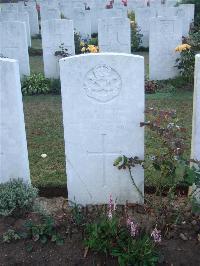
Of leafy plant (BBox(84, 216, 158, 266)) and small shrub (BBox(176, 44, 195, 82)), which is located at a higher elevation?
small shrub (BBox(176, 44, 195, 82))

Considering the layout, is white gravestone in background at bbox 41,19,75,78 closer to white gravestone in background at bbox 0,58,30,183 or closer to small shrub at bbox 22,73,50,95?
small shrub at bbox 22,73,50,95

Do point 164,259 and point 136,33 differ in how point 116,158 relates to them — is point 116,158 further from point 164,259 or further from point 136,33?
point 136,33

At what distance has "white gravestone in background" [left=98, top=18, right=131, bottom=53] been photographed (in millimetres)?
10188

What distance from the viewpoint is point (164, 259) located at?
12.3 ft

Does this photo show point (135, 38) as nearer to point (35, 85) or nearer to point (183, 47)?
point (183, 47)

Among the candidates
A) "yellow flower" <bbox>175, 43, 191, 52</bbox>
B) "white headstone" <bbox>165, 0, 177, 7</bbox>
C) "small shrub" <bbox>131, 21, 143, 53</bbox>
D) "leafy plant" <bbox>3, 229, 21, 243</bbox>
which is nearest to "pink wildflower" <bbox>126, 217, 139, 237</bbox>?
"leafy plant" <bbox>3, 229, 21, 243</bbox>

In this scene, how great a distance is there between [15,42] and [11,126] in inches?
247

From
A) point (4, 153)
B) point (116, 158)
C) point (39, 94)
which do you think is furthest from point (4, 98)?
point (39, 94)

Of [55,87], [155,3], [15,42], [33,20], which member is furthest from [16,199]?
[155,3]

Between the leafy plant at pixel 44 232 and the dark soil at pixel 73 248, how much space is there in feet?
0.13

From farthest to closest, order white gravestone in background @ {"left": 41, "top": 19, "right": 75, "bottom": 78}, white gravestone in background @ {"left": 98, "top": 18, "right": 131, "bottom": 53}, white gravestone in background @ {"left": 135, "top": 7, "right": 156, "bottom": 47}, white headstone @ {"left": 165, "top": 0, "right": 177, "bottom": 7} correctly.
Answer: white headstone @ {"left": 165, "top": 0, "right": 177, "bottom": 7} < white gravestone in background @ {"left": 135, "top": 7, "right": 156, "bottom": 47} < white gravestone in background @ {"left": 98, "top": 18, "right": 131, "bottom": 53} < white gravestone in background @ {"left": 41, "top": 19, "right": 75, "bottom": 78}

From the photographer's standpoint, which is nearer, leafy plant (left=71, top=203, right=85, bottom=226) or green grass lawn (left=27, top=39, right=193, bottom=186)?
leafy plant (left=71, top=203, right=85, bottom=226)

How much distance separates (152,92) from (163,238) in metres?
5.62

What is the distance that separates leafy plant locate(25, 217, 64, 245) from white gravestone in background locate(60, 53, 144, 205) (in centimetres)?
72
